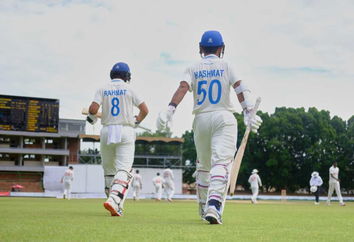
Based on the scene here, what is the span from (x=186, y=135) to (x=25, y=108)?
39795 millimetres

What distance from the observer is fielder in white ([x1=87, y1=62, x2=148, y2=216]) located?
886 cm

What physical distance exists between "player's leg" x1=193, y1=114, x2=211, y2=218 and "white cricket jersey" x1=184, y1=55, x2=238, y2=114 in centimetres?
19

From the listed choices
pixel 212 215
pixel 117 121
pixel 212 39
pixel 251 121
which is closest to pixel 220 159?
pixel 251 121

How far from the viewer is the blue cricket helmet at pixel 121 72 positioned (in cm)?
925

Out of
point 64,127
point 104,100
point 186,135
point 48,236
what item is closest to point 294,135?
point 186,135

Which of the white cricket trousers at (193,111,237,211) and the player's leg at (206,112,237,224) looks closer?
the player's leg at (206,112,237,224)

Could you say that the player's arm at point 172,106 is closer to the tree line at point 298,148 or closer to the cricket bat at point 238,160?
the cricket bat at point 238,160

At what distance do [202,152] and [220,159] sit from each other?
1.67 ft

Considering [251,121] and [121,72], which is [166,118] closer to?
[251,121]

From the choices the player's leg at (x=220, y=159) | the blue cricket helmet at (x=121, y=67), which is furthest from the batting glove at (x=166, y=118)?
the blue cricket helmet at (x=121, y=67)

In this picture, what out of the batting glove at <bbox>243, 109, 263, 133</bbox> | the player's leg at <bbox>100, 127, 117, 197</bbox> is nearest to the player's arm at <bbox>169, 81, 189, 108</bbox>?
the batting glove at <bbox>243, 109, 263, 133</bbox>

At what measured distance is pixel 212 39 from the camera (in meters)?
7.34

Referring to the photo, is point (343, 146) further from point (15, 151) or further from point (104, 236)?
point (104, 236)

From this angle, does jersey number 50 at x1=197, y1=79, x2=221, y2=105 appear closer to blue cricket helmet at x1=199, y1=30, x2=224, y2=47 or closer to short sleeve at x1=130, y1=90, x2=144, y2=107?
blue cricket helmet at x1=199, y1=30, x2=224, y2=47
